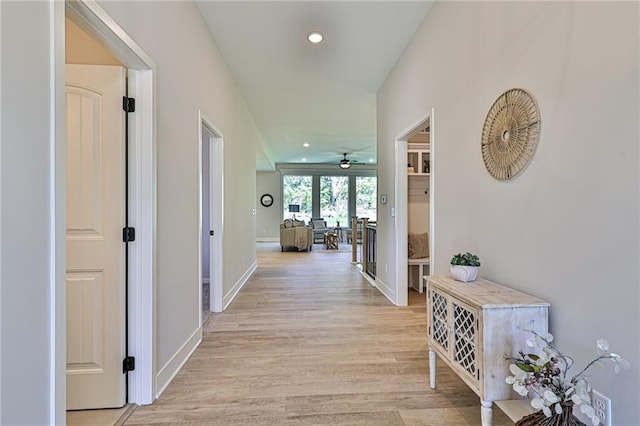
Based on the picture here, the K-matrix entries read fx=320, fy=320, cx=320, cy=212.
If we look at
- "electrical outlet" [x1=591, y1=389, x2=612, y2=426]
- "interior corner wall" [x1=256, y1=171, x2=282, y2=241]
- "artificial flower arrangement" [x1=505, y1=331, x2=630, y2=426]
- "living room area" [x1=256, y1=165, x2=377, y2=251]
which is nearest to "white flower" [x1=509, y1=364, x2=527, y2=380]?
"artificial flower arrangement" [x1=505, y1=331, x2=630, y2=426]

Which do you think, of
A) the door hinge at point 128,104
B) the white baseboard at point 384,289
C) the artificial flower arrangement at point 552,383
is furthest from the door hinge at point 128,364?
the white baseboard at point 384,289

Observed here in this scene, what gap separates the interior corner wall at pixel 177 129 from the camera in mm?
2014

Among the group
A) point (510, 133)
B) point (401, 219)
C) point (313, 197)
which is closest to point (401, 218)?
point (401, 219)

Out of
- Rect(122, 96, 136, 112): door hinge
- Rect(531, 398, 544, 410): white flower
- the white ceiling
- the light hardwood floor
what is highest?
the white ceiling

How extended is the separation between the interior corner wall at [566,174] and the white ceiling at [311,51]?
864 millimetres

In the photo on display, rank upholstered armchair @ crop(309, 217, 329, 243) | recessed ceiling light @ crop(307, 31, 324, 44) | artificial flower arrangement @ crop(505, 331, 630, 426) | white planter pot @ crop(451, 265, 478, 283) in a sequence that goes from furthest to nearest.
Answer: upholstered armchair @ crop(309, 217, 329, 243) → recessed ceiling light @ crop(307, 31, 324, 44) → white planter pot @ crop(451, 265, 478, 283) → artificial flower arrangement @ crop(505, 331, 630, 426)

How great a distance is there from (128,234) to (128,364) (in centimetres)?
77

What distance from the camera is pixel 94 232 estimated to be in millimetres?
1831

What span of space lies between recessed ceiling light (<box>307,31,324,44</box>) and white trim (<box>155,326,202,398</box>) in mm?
2931

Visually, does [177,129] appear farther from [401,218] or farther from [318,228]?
[318,228]

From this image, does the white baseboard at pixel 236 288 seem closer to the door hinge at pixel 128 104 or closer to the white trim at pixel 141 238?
the white trim at pixel 141 238

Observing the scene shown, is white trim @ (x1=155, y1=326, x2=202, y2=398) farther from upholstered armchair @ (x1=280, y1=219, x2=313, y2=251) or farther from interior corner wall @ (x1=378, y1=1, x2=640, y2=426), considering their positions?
upholstered armchair @ (x1=280, y1=219, x2=313, y2=251)

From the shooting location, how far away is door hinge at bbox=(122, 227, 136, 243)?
6.14 feet

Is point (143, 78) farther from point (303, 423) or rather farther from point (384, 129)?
point (384, 129)
